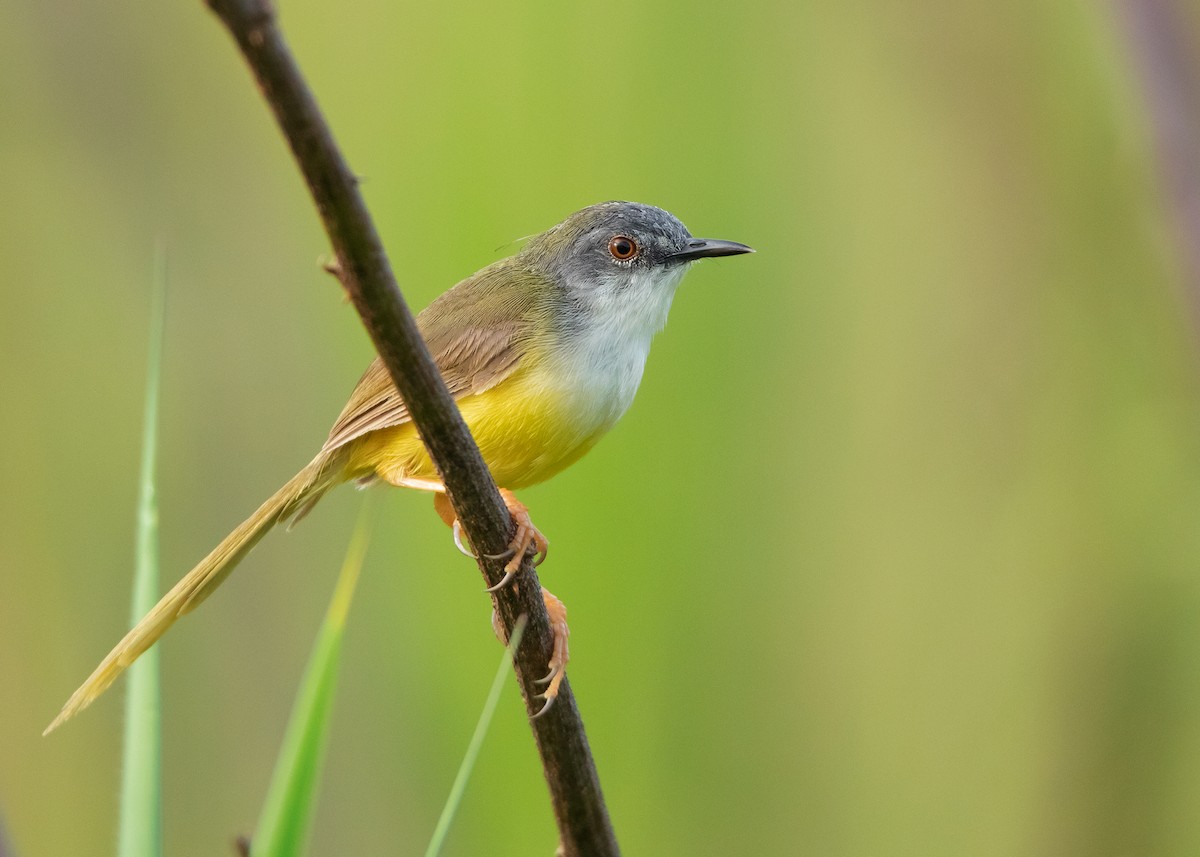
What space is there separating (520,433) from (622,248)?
76 cm

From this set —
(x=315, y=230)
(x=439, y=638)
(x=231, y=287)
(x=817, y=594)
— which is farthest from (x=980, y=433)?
(x=231, y=287)

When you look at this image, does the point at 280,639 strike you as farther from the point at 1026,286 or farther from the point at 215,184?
the point at 1026,286

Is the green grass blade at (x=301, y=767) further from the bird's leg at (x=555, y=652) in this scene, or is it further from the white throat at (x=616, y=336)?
the white throat at (x=616, y=336)

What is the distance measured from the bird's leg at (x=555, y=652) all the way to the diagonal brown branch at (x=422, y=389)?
0.05 feet

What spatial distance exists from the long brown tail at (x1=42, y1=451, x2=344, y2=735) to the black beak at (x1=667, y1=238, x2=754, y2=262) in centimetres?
103

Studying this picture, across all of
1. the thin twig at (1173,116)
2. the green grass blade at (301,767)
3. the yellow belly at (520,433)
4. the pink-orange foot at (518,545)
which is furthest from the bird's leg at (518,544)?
the thin twig at (1173,116)

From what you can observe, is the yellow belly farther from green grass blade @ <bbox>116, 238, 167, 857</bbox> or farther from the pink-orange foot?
green grass blade @ <bbox>116, 238, 167, 857</bbox>

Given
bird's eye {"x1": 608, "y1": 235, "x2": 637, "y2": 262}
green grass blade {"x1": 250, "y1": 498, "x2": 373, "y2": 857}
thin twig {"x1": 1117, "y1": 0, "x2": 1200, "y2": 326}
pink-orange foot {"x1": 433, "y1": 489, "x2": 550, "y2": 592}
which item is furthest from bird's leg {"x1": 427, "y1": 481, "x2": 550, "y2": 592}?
thin twig {"x1": 1117, "y1": 0, "x2": 1200, "y2": 326}

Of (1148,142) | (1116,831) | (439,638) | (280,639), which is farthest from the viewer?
(280,639)

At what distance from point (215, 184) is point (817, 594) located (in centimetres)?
253

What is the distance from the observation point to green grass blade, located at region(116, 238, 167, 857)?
1423mm

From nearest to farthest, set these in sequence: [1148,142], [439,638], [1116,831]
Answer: [1148,142] → [439,638] → [1116,831]

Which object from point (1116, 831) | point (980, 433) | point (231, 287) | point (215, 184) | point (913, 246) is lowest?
point (1116, 831)

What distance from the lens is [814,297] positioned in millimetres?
4055
